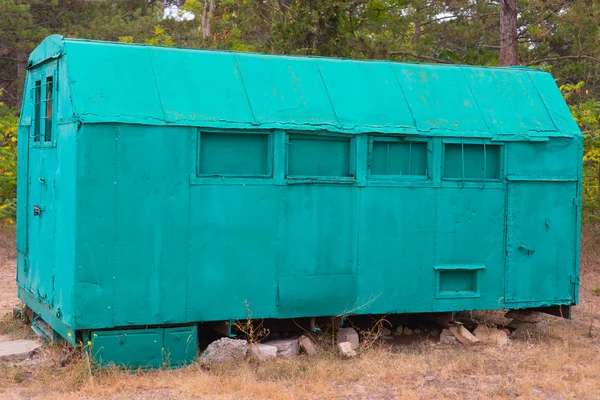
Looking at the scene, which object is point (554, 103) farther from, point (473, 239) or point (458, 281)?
point (458, 281)

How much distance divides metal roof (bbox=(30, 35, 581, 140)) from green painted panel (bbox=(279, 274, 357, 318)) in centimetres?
156

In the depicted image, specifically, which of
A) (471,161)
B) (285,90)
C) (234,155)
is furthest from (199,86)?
(471,161)

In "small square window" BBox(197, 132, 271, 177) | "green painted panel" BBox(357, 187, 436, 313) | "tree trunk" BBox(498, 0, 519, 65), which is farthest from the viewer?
"tree trunk" BBox(498, 0, 519, 65)

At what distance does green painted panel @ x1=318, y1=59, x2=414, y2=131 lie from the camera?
8.43m

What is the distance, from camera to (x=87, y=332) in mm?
7371

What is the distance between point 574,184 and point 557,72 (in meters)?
14.0

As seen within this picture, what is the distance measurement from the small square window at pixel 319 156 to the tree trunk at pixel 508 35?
9026 mm

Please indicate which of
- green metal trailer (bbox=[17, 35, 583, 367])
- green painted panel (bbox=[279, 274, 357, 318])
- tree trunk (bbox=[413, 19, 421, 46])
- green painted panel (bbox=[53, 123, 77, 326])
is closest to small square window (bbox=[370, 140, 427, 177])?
green metal trailer (bbox=[17, 35, 583, 367])

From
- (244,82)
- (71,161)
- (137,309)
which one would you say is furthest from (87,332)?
(244,82)

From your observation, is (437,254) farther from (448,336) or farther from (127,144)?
(127,144)

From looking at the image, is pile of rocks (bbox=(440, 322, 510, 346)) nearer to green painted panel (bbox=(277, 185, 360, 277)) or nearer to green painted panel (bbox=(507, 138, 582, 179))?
green painted panel (bbox=(277, 185, 360, 277))

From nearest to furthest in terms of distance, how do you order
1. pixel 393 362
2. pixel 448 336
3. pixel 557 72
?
pixel 393 362
pixel 448 336
pixel 557 72

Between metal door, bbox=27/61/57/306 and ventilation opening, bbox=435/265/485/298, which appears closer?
metal door, bbox=27/61/57/306

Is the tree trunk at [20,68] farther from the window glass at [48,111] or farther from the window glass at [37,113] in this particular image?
the window glass at [48,111]
